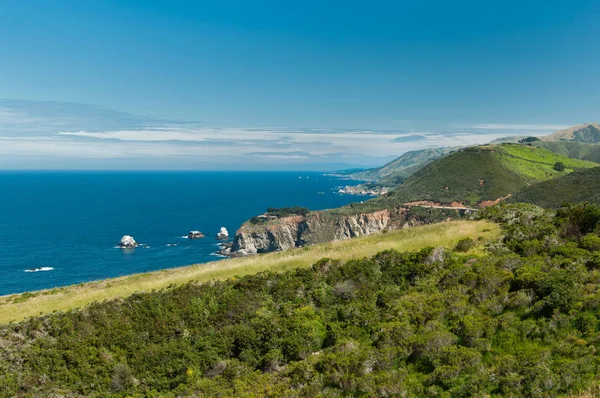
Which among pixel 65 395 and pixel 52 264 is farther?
pixel 52 264

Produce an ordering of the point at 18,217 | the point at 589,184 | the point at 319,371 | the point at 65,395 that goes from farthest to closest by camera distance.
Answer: the point at 18,217, the point at 589,184, the point at 65,395, the point at 319,371

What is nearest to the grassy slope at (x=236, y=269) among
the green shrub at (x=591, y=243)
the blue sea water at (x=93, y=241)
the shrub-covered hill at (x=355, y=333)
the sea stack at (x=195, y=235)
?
the shrub-covered hill at (x=355, y=333)

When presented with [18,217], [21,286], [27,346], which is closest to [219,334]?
[27,346]

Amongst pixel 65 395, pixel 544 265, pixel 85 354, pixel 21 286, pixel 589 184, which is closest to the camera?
pixel 65 395

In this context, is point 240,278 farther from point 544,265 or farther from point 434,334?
point 544,265

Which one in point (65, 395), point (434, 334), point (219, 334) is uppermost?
point (434, 334)

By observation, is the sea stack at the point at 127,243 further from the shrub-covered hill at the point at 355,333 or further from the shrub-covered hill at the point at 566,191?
the shrub-covered hill at the point at 566,191
